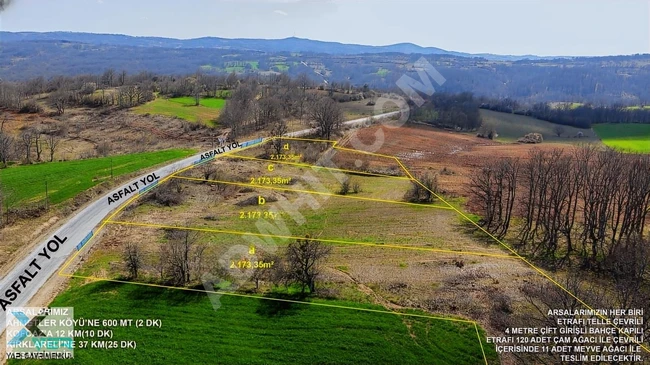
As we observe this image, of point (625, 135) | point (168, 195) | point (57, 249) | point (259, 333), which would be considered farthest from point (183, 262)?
point (625, 135)

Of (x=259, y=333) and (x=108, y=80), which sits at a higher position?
(x=108, y=80)

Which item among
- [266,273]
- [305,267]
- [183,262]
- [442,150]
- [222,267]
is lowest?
[222,267]

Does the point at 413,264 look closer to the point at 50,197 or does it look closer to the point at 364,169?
the point at 364,169

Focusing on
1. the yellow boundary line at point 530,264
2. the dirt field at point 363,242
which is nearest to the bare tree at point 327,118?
the yellow boundary line at point 530,264

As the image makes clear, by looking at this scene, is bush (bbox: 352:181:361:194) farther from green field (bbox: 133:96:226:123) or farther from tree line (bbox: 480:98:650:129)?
tree line (bbox: 480:98:650:129)

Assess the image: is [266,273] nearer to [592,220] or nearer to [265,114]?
[592,220]

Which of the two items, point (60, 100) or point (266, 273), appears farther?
point (60, 100)

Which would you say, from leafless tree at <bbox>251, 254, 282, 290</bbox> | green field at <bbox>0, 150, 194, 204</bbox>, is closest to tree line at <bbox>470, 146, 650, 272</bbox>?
leafless tree at <bbox>251, 254, 282, 290</bbox>

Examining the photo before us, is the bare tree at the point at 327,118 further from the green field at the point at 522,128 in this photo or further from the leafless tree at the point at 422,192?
the green field at the point at 522,128
